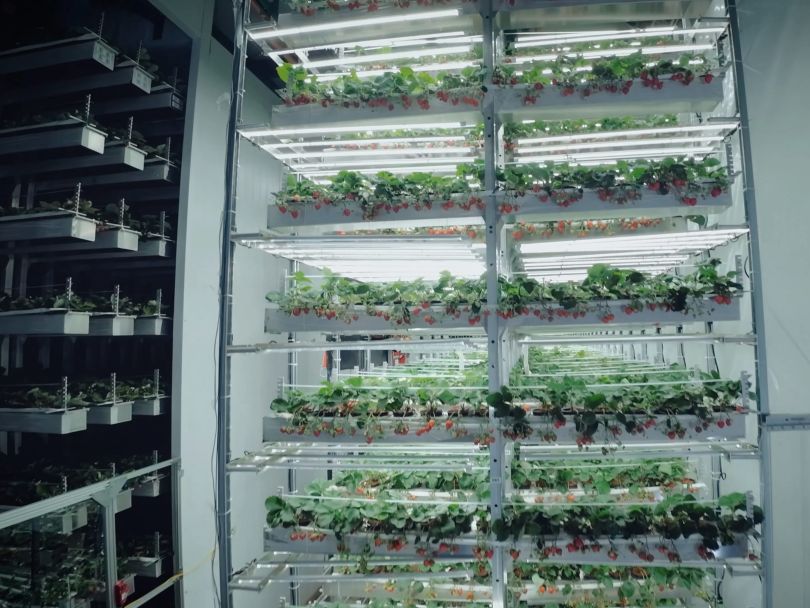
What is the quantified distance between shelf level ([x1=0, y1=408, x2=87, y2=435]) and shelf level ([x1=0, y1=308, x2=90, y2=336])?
1.44 feet

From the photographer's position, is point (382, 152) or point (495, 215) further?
point (382, 152)

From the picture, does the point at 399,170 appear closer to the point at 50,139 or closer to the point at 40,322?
the point at 50,139

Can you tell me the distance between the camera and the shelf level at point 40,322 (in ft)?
8.97

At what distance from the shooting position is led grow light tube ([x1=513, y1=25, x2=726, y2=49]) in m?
2.91

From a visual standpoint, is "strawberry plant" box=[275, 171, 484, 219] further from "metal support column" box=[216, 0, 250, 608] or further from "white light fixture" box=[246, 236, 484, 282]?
"metal support column" box=[216, 0, 250, 608]

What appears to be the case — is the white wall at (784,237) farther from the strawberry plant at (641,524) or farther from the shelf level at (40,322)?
the shelf level at (40,322)

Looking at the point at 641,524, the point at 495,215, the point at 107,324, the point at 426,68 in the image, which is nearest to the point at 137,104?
the point at 107,324

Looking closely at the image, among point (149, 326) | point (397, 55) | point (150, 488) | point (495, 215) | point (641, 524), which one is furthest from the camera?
point (149, 326)

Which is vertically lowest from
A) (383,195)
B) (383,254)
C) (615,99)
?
(383,254)

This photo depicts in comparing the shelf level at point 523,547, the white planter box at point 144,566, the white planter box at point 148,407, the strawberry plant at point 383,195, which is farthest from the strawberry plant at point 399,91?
the white planter box at point 144,566

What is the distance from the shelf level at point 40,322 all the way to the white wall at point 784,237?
4.32 meters

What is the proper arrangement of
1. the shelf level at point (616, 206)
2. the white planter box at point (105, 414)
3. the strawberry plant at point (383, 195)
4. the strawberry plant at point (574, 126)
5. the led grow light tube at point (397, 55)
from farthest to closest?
the strawberry plant at point (574, 126)
the white planter box at point (105, 414)
the led grow light tube at point (397, 55)
the strawberry plant at point (383, 195)
the shelf level at point (616, 206)

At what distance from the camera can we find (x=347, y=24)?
9.64 ft

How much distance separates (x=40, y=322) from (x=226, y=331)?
1.03 metres
